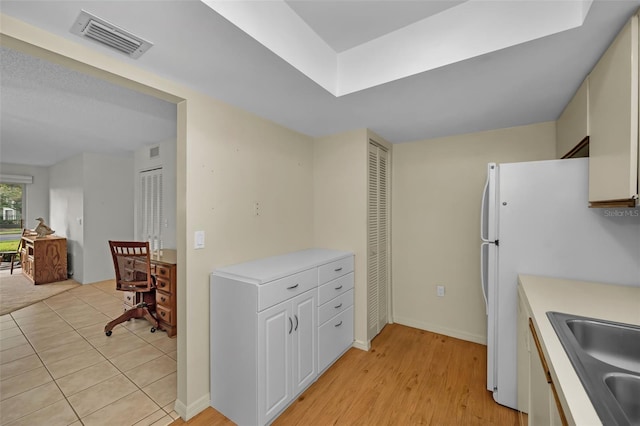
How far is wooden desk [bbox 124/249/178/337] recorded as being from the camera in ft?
9.59

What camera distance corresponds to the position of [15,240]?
647 cm

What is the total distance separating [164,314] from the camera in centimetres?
303

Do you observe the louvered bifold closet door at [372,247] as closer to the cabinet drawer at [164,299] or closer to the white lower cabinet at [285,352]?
the white lower cabinet at [285,352]

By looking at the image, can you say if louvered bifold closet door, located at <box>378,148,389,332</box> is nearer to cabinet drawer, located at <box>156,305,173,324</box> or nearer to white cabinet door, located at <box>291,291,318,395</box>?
white cabinet door, located at <box>291,291,318,395</box>

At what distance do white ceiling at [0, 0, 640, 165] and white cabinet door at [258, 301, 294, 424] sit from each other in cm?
154

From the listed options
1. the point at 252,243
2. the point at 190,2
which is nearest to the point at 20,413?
the point at 252,243

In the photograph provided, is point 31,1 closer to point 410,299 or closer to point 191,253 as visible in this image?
point 191,253

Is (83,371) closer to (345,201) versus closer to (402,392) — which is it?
(402,392)

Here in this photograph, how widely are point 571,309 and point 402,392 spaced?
134 cm

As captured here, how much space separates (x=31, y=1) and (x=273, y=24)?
102 centimetres

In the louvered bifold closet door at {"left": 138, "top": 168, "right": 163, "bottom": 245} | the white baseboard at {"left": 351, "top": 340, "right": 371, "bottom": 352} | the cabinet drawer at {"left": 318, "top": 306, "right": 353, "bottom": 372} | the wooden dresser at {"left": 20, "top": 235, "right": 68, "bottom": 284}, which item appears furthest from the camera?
the wooden dresser at {"left": 20, "top": 235, "right": 68, "bottom": 284}

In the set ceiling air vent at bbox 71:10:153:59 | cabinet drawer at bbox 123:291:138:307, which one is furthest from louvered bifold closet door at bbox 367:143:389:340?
cabinet drawer at bbox 123:291:138:307

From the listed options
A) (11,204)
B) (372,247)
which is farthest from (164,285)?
(11,204)

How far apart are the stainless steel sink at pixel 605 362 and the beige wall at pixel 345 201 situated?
1697 mm
